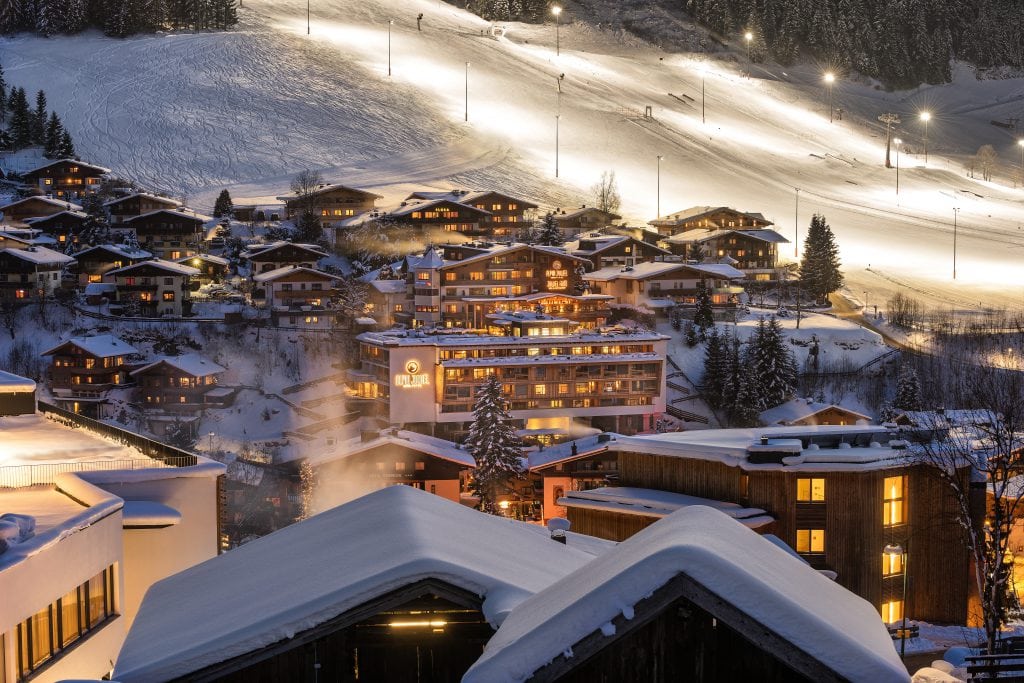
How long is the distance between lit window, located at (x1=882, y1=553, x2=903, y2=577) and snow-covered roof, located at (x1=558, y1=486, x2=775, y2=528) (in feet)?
3.99

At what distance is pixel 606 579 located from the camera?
3.54 metres

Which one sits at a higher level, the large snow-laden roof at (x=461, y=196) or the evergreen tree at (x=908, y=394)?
the large snow-laden roof at (x=461, y=196)

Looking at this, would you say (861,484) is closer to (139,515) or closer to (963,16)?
(139,515)

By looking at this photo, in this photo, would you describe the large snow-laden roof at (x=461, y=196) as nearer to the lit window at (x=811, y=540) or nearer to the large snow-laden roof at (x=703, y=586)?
the lit window at (x=811, y=540)

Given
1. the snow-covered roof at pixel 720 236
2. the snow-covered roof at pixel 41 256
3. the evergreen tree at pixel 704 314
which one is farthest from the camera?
the snow-covered roof at pixel 720 236

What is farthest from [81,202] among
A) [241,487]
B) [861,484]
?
[861,484]

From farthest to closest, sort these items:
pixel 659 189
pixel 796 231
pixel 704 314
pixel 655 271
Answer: pixel 659 189, pixel 796 231, pixel 655 271, pixel 704 314

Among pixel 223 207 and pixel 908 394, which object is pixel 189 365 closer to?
pixel 223 207

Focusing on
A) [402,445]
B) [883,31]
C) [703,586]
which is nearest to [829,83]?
[883,31]

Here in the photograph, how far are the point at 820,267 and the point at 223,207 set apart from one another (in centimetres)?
2127

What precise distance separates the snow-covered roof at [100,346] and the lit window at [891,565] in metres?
23.4

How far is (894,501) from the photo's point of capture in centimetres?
1270

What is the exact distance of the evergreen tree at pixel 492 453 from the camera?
25234 millimetres

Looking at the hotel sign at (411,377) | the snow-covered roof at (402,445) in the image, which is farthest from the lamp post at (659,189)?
the snow-covered roof at (402,445)
